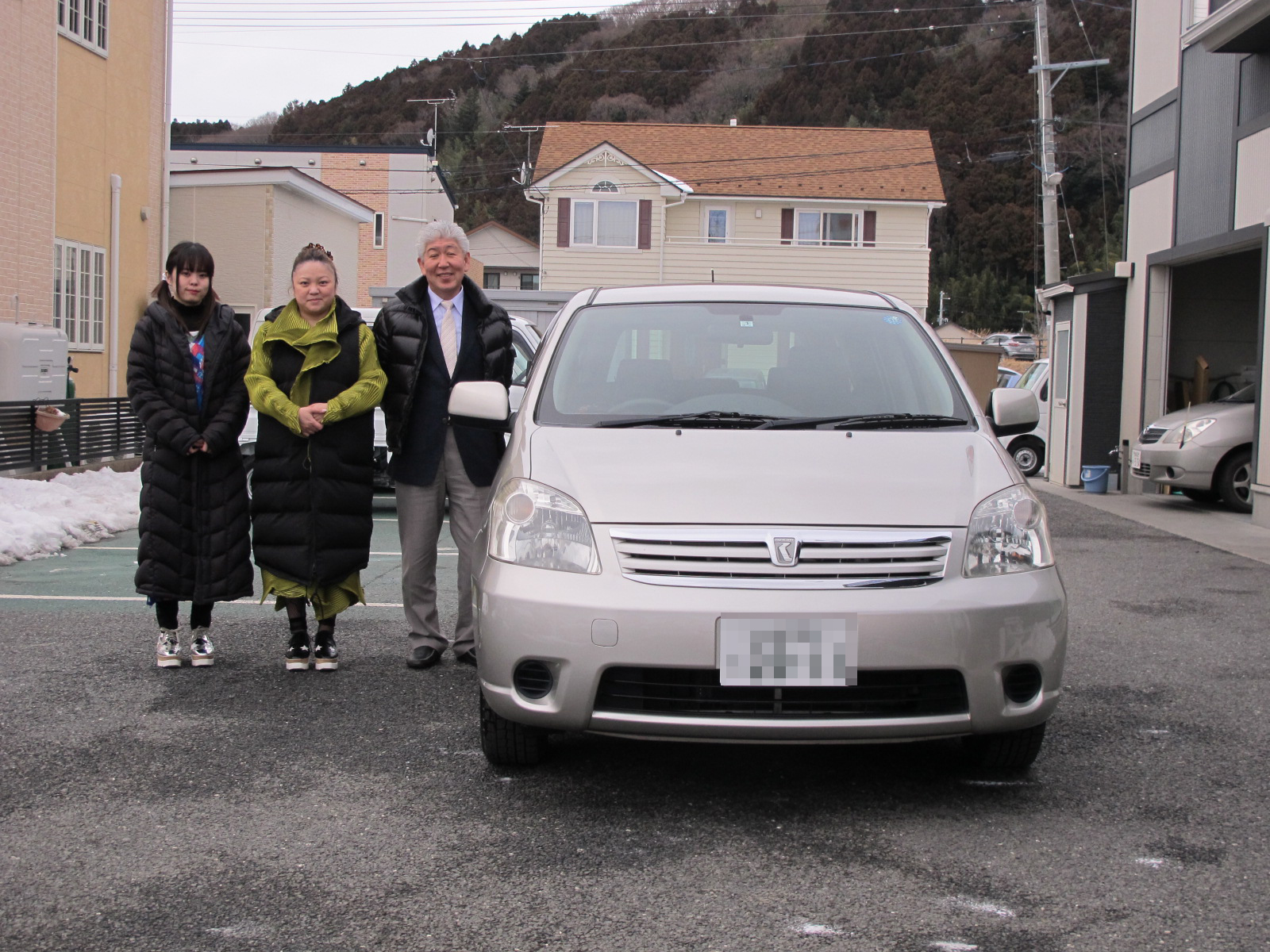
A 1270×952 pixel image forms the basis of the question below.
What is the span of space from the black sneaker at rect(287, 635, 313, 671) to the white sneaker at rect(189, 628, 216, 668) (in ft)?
1.16

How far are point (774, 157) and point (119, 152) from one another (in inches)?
830

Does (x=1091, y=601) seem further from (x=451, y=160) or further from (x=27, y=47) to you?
(x=451, y=160)

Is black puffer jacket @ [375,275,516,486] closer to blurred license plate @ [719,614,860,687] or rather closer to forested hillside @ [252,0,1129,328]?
blurred license plate @ [719,614,860,687]

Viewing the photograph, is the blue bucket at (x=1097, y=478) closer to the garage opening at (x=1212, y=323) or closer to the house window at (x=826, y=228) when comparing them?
the garage opening at (x=1212, y=323)

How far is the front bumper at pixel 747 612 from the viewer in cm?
335

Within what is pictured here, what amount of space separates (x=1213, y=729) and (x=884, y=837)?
6.16 feet

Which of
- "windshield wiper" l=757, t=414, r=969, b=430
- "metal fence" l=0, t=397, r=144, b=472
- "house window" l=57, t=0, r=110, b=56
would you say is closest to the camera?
"windshield wiper" l=757, t=414, r=969, b=430

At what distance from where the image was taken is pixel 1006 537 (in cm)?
366

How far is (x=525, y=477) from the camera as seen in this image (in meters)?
3.80

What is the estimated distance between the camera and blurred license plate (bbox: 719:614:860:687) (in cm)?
335

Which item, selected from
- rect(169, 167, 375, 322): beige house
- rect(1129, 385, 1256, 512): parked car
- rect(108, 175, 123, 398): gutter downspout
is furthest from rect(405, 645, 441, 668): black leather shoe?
rect(169, 167, 375, 322): beige house

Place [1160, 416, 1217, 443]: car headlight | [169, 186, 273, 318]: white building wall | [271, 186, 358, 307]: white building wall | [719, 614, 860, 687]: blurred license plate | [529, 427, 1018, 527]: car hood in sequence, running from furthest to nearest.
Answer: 1. [271, 186, 358, 307]: white building wall
2. [169, 186, 273, 318]: white building wall
3. [1160, 416, 1217, 443]: car headlight
4. [529, 427, 1018, 527]: car hood
5. [719, 614, 860, 687]: blurred license plate

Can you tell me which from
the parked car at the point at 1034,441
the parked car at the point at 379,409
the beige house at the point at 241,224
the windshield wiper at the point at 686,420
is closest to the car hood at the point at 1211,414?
the parked car at the point at 1034,441

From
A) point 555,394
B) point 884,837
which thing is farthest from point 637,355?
point 884,837
